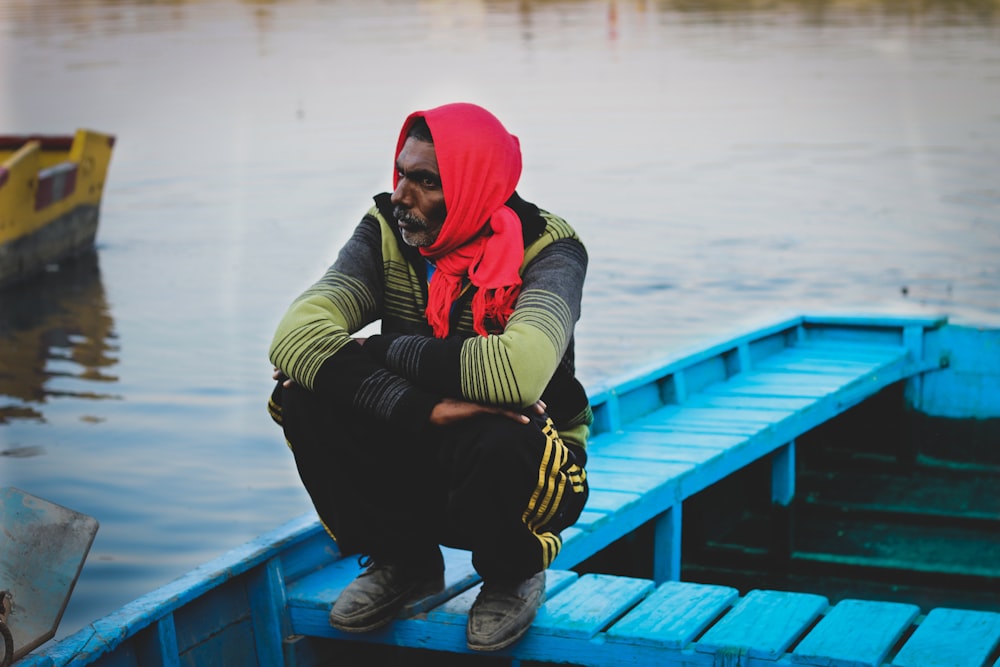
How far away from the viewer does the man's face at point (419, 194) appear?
271 cm

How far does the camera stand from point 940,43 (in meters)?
30.5

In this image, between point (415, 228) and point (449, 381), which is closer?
point (449, 381)

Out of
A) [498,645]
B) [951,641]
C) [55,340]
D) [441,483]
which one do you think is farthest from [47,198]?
[951,641]

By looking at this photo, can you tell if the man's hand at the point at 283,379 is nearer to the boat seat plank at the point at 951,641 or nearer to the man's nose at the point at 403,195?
the man's nose at the point at 403,195

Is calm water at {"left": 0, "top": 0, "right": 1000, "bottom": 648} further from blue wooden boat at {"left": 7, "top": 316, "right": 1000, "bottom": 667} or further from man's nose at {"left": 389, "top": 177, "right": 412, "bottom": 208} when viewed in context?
man's nose at {"left": 389, "top": 177, "right": 412, "bottom": 208}

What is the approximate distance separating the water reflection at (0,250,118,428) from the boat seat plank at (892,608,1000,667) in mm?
5957

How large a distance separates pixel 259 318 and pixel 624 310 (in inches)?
112

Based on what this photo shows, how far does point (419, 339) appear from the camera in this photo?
2697 millimetres

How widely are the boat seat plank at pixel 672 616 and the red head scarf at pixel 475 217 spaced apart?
0.72m

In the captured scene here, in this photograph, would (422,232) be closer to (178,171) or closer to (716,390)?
(716,390)

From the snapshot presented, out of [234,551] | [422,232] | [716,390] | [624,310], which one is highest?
[422,232]

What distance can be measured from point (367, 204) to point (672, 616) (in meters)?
12.5

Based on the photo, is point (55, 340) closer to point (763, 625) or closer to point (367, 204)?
point (367, 204)

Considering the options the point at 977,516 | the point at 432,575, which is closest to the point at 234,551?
the point at 432,575
